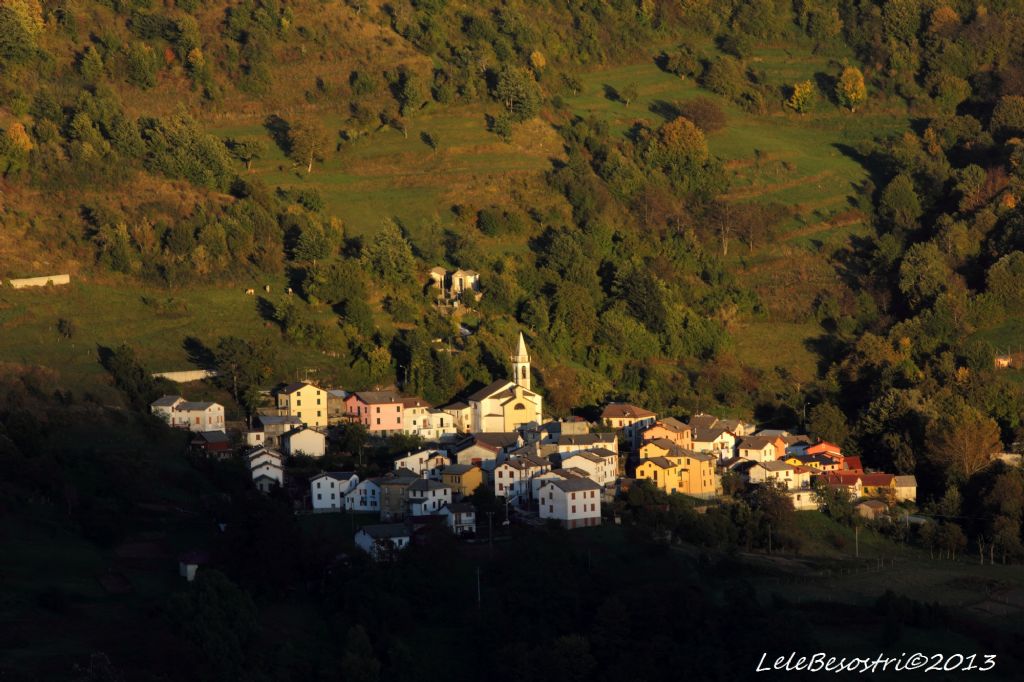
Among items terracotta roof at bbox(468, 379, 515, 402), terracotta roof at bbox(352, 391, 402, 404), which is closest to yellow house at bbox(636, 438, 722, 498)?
terracotta roof at bbox(468, 379, 515, 402)

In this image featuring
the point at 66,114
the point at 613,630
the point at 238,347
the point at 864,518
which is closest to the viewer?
the point at 613,630

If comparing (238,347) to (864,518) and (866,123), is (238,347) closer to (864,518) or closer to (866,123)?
(864,518)

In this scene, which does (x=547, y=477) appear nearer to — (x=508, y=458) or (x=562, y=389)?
(x=508, y=458)

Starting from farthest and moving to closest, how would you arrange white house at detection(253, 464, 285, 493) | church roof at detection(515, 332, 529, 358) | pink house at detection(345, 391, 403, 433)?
1. church roof at detection(515, 332, 529, 358)
2. pink house at detection(345, 391, 403, 433)
3. white house at detection(253, 464, 285, 493)

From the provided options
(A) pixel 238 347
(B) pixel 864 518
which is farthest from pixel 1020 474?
(A) pixel 238 347

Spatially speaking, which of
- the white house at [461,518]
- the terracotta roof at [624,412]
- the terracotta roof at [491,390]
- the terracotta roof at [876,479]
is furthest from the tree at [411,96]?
the white house at [461,518]

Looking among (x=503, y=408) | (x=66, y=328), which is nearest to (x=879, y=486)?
(x=503, y=408)

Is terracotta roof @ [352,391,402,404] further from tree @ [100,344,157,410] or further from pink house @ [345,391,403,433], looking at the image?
tree @ [100,344,157,410]
